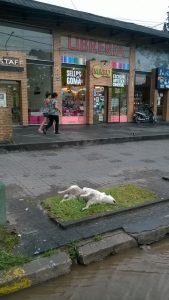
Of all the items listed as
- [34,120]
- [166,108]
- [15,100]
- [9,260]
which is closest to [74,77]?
[34,120]

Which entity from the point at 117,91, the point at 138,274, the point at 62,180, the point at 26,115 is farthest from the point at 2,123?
the point at 117,91

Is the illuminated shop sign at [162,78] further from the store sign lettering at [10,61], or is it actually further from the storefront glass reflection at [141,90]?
the store sign lettering at [10,61]

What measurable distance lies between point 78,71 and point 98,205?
1338 cm

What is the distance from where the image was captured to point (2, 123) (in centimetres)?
1023

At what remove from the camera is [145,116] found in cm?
2047

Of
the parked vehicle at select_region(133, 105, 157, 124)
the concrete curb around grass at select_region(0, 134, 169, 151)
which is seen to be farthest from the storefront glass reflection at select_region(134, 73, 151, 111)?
the concrete curb around grass at select_region(0, 134, 169, 151)

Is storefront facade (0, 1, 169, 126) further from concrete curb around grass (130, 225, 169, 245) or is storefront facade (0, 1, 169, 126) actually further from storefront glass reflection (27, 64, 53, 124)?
concrete curb around grass (130, 225, 169, 245)

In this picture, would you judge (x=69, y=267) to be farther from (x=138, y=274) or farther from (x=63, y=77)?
(x=63, y=77)

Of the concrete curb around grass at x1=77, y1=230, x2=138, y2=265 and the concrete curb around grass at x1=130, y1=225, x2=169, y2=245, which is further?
the concrete curb around grass at x1=130, y1=225, x2=169, y2=245

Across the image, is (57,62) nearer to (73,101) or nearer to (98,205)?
(73,101)

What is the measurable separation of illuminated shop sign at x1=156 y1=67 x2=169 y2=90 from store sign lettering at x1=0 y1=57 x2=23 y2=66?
9.91m

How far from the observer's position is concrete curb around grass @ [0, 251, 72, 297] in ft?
11.2

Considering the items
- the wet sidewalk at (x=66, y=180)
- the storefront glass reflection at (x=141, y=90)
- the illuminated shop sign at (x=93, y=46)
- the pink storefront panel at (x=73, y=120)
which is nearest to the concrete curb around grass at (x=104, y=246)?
the wet sidewalk at (x=66, y=180)

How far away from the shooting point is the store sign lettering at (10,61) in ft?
47.5
